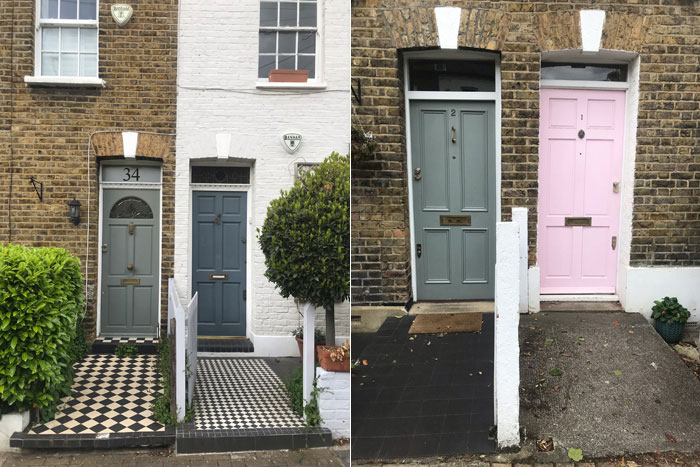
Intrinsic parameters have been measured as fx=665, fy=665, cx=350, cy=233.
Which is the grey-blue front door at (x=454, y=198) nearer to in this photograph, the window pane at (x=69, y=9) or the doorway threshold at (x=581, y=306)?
the doorway threshold at (x=581, y=306)

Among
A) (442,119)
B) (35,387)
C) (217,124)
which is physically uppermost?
(442,119)

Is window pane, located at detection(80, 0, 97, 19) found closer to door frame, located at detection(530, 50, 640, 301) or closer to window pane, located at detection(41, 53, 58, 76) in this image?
window pane, located at detection(41, 53, 58, 76)

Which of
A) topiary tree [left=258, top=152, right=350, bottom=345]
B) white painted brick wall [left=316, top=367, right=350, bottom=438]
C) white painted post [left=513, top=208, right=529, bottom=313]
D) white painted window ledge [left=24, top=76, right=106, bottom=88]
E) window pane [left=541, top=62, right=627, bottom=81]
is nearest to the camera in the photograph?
white painted brick wall [left=316, top=367, right=350, bottom=438]

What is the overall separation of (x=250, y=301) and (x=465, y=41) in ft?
9.10

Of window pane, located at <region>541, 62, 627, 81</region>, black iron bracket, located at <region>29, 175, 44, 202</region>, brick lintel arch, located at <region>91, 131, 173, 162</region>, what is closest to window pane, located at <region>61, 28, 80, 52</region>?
brick lintel arch, located at <region>91, 131, 173, 162</region>

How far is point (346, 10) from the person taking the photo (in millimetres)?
3637

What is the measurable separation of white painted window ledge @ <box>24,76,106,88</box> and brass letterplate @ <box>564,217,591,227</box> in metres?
3.69

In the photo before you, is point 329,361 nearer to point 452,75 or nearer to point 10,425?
point 10,425

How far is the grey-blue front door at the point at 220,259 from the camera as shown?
12.4ft

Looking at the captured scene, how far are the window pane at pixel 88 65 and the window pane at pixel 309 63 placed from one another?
1.35 metres

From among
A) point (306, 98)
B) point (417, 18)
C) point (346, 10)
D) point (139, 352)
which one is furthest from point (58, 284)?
point (417, 18)

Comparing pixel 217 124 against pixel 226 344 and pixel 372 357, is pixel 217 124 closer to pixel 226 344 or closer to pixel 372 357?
pixel 226 344

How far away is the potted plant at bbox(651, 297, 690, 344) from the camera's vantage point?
5.05 metres

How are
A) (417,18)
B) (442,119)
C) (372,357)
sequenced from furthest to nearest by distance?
(442,119)
(417,18)
(372,357)
